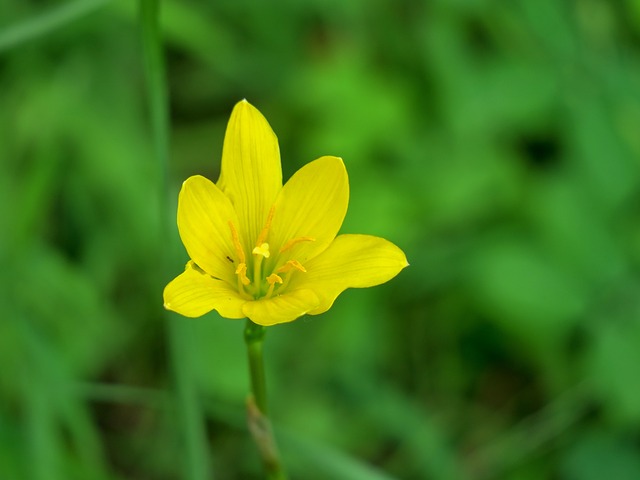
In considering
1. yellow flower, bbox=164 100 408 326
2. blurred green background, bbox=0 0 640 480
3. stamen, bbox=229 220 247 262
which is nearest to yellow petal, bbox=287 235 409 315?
yellow flower, bbox=164 100 408 326

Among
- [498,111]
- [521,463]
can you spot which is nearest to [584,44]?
[498,111]

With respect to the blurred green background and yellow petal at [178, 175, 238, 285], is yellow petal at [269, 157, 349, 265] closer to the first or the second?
yellow petal at [178, 175, 238, 285]

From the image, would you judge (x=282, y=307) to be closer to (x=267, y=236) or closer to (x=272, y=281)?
(x=272, y=281)

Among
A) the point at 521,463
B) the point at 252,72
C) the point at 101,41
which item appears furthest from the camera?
the point at 252,72

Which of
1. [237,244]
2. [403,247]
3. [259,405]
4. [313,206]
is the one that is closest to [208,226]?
[237,244]

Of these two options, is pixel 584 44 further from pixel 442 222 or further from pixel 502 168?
pixel 442 222

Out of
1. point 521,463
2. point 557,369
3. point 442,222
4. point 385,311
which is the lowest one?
point 521,463

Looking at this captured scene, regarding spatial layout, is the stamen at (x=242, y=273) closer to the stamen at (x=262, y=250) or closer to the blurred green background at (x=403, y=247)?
the stamen at (x=262, y=250)
